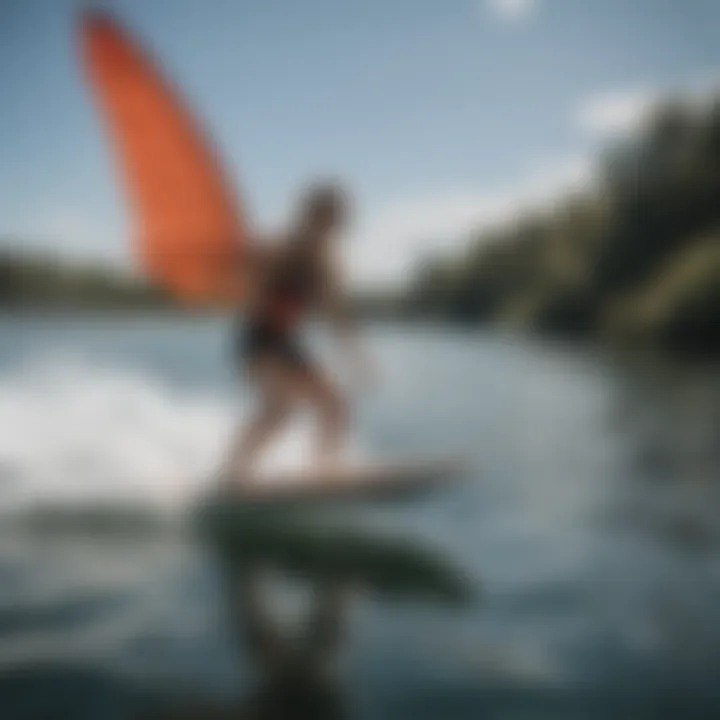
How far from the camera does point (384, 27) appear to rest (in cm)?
212

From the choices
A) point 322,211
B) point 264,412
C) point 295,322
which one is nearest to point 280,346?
point 295,322

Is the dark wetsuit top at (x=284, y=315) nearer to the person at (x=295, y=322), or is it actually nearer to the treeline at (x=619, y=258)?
the person at (x=295, y=322)

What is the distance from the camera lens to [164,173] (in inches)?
82.5

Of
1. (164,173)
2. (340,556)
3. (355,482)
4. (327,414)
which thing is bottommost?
(340,556)

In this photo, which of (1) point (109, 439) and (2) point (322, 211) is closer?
(2) point (322, 211)

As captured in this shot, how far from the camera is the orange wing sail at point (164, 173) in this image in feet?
6.77

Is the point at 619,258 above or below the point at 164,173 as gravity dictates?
below

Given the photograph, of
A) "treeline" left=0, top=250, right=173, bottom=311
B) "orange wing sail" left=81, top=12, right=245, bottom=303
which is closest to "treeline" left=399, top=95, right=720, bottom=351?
"orange wing sail" left=81, top=12, right=245, bottom=303

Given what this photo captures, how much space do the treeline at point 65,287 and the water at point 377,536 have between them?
6cm

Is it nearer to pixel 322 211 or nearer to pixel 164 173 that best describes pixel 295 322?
pixel 322 211

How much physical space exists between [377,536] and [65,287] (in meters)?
1.02

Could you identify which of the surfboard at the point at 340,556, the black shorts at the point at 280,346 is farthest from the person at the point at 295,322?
the surfboard at the point at 340,556

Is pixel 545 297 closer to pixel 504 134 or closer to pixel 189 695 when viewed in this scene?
pixel 504 134

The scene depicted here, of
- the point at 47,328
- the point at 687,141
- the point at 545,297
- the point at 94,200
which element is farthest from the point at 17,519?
the point at 687,141
